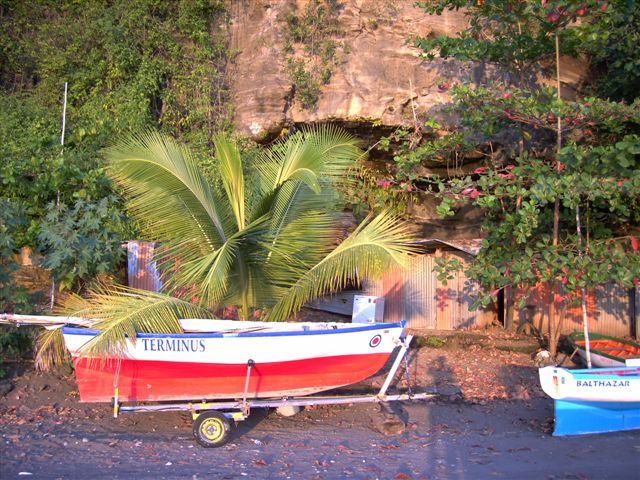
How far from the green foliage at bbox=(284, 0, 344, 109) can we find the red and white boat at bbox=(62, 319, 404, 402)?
679 centimetres

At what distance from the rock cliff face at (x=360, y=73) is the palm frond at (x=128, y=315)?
6.21m

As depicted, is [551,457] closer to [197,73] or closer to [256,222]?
[256,222]

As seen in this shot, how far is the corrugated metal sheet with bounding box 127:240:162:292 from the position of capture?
11.6m

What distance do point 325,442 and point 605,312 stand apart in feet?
22.9

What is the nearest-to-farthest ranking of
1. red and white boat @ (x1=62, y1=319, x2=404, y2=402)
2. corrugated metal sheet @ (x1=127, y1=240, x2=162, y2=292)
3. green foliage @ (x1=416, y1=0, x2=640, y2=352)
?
red and white boat @ (x1=62, y1=319, x2=404, y2=402), green foliage @ (x1=416, y1=0, x2=640, y2=352), corrugated metal sheet @ (x1=127, y1=240, x2=162, y2=292)

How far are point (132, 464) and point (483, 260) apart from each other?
19.9 feet

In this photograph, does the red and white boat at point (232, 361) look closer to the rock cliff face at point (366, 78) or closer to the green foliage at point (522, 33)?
the green foliage at point (522, 33)

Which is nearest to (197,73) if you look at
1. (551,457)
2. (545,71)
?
(545,71)

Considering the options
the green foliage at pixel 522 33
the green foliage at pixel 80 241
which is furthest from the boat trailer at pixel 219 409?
the green foliage at pixel 522 33

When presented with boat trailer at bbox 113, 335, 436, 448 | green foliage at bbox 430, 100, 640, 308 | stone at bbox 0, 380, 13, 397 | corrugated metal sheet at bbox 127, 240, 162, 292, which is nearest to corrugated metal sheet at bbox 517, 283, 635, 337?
green foliage at bbox 430, 100, 640, 308

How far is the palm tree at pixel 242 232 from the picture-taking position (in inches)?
307

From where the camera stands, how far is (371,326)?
768 cm

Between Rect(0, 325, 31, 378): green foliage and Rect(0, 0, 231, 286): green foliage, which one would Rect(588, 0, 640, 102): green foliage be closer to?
Rect(0, 0, 231, 286): green foliage

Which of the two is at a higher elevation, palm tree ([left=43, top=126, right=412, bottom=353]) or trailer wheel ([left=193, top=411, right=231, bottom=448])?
palm tree ([left=43, top=126, right=412, bottom=353])
